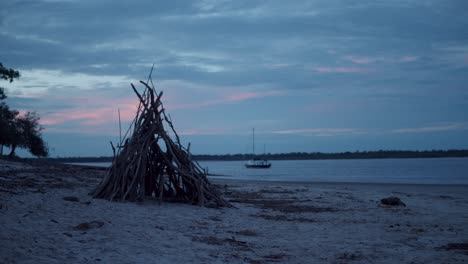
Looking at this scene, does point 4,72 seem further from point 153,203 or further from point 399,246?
point 399,246

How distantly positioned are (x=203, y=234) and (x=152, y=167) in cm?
418

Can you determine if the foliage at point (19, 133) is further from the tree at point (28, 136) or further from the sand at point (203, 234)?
the sand at point (203, 234)

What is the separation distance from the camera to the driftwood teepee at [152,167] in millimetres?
10336

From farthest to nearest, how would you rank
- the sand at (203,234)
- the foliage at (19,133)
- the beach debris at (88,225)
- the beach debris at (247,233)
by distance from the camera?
1. the foliage at (19,133)
2. the beach debris at (247,233)
3. the beach debris at (88,225)
4. the sand at (203,234)

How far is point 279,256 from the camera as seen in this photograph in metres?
6.11

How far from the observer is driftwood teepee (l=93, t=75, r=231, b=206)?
33.9 feet

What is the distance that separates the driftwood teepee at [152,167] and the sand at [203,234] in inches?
19.2

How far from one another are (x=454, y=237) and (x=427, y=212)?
12.2 feet

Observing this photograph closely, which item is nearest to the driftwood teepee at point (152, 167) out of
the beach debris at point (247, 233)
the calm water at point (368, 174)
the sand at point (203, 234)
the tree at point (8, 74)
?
the sand at point (203, 234)

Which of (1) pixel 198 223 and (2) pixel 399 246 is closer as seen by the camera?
(2) pixel 399 246

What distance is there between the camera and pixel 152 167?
1112 centimetres

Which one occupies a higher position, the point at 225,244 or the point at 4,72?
the point at 4,72

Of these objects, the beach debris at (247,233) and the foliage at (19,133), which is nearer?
the beach debris at (247,233)

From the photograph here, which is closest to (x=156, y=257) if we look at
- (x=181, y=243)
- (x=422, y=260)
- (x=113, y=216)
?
(x=181, y=243)
